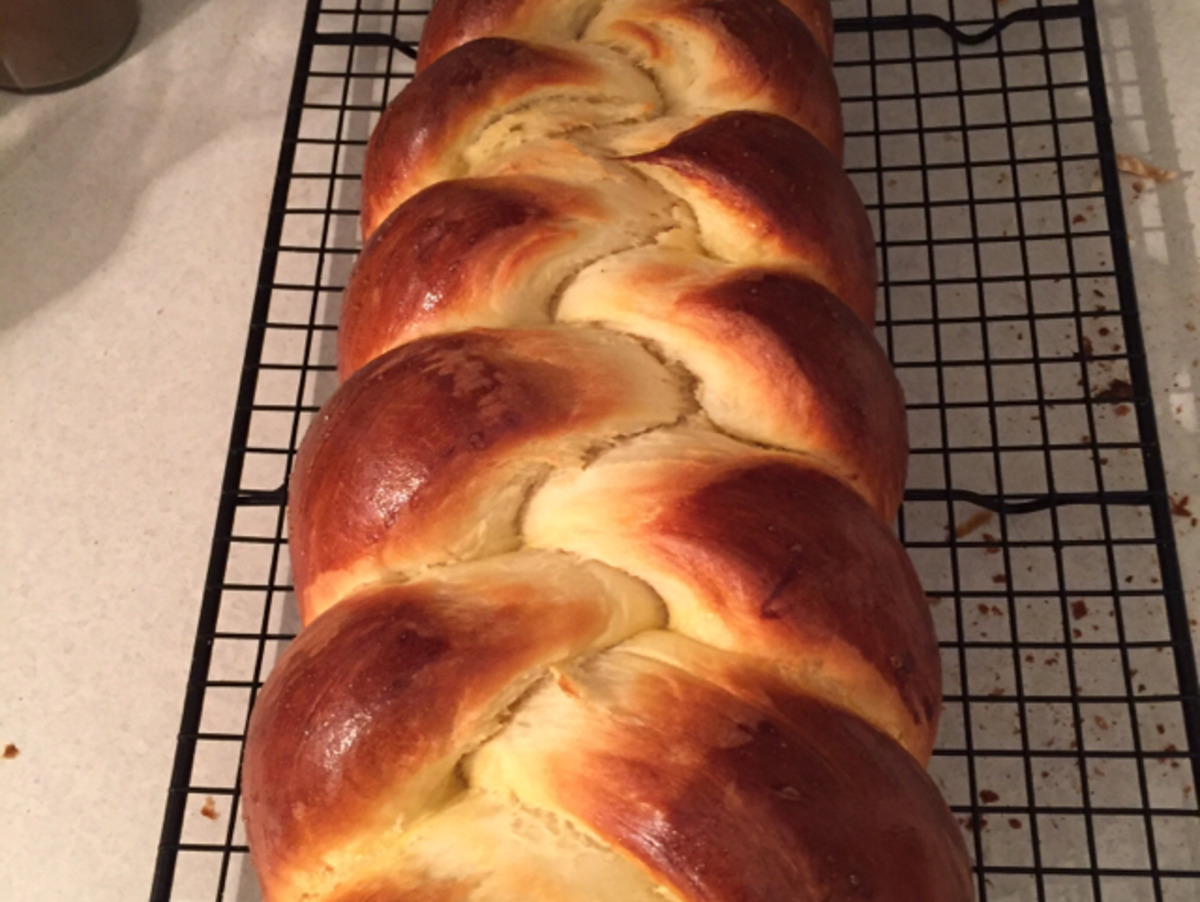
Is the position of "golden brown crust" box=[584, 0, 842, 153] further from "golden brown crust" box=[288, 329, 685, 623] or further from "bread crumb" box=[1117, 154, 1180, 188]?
"bread crumb" box=[1117, 154, 1180, 188]

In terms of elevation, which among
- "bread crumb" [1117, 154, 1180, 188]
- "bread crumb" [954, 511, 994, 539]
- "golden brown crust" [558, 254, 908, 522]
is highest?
"golden brown crust" [558, 254, 908, 522]

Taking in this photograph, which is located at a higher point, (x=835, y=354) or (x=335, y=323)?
(x=835, y=354)

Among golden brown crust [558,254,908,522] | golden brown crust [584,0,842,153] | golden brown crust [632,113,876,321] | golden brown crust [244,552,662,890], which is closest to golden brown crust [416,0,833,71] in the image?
golden brown crust [584,0,842,153]

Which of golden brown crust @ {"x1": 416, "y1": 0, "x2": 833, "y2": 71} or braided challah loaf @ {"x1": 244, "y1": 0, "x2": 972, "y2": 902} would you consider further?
golden brown crust @ {"x1": 416, "y1": 0, "x2": 833, "y2": 71}

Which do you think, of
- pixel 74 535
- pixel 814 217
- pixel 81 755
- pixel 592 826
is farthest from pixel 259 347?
pixel 592 826

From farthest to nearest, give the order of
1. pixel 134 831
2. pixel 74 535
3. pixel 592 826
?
pixel 74 535 < pixel 134 831 < pixel 592 826

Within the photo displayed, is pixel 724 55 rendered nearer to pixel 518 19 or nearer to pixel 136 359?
pixel 518 19

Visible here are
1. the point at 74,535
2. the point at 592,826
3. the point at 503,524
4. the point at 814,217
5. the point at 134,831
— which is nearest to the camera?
the point at 592,826

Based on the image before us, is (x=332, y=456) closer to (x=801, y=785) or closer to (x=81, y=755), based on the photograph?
(x=801, y=785)

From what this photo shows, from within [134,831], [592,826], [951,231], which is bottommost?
[134,831]
